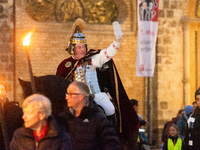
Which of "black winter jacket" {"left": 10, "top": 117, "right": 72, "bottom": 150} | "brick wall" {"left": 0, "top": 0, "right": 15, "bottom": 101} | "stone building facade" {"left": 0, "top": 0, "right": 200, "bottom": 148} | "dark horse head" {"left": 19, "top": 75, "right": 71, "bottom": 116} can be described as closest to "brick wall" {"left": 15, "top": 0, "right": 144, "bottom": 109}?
"stone building facade" {"left": 0, "top": 0, "right": 200, "bottom": 148}

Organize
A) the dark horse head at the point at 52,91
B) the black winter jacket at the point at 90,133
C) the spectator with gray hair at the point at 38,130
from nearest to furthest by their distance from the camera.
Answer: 1. the spectator with gray hair at the point at 38,130
2. the black winter jacket at the point at 90,133
3. the dark horse head at the point at 52,91

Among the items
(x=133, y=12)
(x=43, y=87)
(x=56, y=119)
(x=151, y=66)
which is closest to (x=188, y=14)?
(x=133, y=12)

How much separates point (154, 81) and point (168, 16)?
1783 millimetres

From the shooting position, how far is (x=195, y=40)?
13.7 meters

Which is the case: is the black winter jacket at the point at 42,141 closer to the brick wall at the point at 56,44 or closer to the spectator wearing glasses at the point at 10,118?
the spectator wearing glasses at the point at 10,118

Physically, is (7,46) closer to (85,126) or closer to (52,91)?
(52,91)

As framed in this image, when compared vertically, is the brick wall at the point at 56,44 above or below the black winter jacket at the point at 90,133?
above

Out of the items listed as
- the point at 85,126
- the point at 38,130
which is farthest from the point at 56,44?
the point at 38,130

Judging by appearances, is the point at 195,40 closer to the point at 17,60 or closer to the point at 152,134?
the point at 152,134

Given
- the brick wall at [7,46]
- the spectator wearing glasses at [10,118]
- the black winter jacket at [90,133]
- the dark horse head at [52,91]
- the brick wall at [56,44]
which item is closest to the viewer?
the black winter jacket at [90,133]

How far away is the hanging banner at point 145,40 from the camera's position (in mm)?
9223

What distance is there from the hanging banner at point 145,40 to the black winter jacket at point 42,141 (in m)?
6.40

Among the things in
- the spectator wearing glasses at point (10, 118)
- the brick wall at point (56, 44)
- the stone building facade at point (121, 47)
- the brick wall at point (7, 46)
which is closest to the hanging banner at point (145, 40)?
the stone building facade at point (121, 47)

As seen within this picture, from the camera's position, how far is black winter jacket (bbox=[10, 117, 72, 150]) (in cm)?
294
